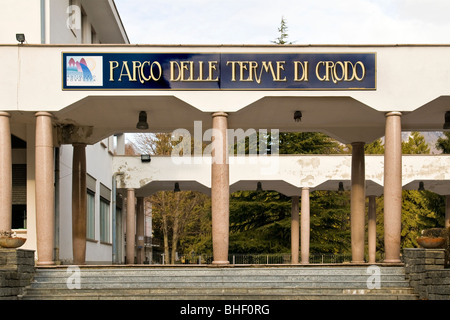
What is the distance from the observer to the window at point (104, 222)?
3672 cm

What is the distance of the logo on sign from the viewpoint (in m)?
20.8

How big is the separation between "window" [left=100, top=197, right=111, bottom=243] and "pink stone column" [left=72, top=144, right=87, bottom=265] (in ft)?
34.7

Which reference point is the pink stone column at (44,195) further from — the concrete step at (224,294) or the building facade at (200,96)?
the concrete step at (224,294)

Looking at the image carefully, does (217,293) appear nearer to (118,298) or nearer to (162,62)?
(118,298)

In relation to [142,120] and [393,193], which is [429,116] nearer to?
[393,193]

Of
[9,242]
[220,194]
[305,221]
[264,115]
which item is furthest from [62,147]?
[305,221]

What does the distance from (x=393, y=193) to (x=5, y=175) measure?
1013 cm

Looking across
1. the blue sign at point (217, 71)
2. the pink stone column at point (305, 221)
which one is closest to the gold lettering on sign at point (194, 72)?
the blue sign at point (217, 71)

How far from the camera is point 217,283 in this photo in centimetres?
1820

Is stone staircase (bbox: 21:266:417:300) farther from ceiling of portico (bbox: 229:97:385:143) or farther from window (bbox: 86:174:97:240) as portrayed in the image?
window (bbox: 86:174:97:240)

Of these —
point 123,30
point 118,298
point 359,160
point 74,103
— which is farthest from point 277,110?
point 123,30

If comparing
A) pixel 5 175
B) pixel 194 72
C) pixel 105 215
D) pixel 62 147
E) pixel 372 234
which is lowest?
pixel 372 234

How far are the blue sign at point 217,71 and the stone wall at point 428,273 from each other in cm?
527

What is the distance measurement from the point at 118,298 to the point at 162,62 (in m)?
6.91
